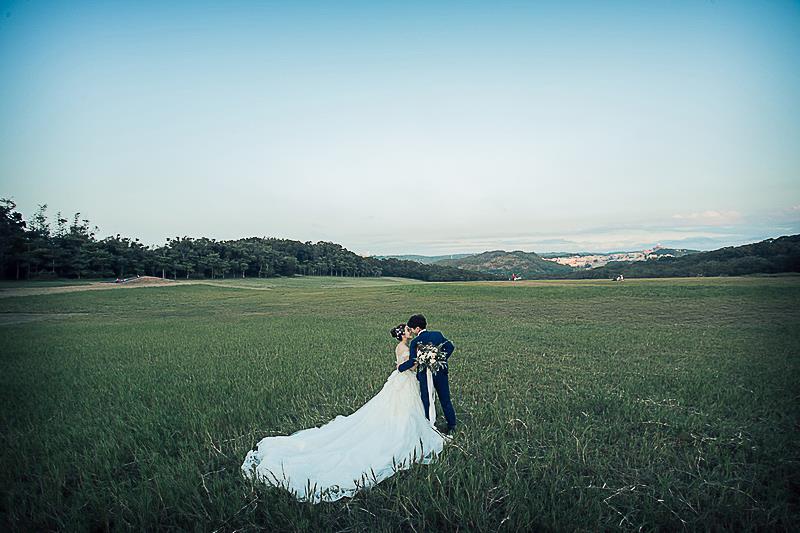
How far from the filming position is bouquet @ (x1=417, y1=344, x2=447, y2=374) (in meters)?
6.92

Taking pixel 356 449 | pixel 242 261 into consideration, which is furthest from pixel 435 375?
pixel 242 261

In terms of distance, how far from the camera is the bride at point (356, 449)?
5508mm

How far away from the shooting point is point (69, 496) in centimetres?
543

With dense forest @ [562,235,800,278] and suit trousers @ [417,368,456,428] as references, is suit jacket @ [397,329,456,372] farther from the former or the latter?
dense forest @ [562,235,800,278]

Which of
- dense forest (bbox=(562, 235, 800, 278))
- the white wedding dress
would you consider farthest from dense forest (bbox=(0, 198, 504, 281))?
the white wedding dress

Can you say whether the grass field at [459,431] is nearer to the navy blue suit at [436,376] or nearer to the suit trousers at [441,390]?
the suit trousers at [441,390]

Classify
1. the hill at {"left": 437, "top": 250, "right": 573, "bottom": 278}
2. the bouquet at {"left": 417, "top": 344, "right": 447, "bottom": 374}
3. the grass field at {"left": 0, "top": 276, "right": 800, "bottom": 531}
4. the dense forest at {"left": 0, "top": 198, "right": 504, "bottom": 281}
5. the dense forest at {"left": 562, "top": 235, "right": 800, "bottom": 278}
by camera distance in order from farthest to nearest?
the hill at {"left": 437, "top": 250, "right": 573, "bottom": 278} < the dense forest at {"left": 0, "top": 198, "right": 504, "bottom": 281} < the dense forest at {"left": 562, "top": 235, "right": 800, "bottom": 278} < the bouquet at {"left": 417, "top": 344, "right": 447, "bottom": 374} < the grass field at {"left": 0, "top": 276, "right": 800, "bottom": 531}

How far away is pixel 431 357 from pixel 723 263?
2040 cm

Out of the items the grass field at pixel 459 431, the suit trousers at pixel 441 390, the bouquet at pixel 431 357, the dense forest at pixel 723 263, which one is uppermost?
the dense forest at pixel 723 263

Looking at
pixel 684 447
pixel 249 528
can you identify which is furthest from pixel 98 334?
pixel 684 447

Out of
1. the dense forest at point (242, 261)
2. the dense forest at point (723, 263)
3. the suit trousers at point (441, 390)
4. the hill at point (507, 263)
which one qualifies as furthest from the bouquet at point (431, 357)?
the hill at point (507, 263)

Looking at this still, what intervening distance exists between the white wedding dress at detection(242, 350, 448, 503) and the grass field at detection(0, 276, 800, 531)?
227 mm

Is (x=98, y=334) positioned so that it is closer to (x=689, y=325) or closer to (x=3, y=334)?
(x=3, y=334)

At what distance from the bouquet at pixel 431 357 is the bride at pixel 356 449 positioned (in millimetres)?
293
